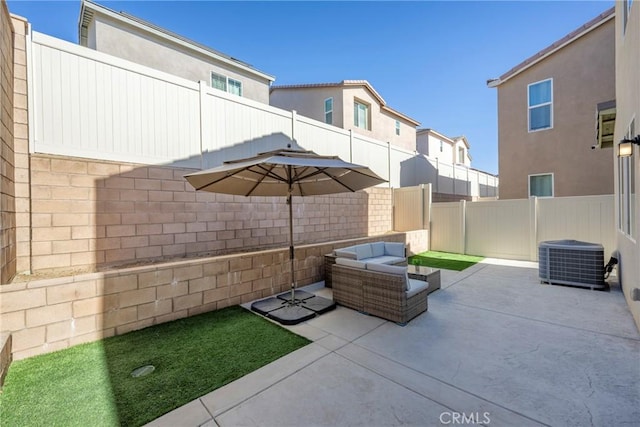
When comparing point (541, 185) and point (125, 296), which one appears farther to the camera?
point (541, 185)

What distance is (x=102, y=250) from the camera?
4.35 meters

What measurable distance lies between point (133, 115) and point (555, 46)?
12.2 metres

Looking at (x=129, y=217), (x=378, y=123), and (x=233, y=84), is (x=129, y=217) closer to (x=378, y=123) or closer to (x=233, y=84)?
(x=233, y=84)

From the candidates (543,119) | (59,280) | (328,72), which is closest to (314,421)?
(59,280)

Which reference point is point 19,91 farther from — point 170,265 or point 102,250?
point 170,265

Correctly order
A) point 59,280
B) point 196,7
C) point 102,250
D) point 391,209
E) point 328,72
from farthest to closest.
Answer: point 328,72 → point 391,209 → point 196,7 → point 102,250 → point 59,280

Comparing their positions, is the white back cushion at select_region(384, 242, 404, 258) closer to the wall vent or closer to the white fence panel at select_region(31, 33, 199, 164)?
the wall vent

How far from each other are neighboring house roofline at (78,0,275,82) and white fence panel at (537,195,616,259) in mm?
11589

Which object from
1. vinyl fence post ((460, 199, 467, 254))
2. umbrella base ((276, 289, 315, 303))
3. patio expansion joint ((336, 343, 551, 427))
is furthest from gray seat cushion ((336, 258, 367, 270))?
vinyl fence post ((460, 199, 467, 254))

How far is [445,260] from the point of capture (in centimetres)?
870

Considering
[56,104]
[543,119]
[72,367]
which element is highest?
[543,119]

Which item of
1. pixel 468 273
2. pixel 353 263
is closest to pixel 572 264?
pixel 468 273

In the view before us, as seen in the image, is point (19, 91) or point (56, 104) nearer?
point (19, 91)

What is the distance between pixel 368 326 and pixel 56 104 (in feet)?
18.2
